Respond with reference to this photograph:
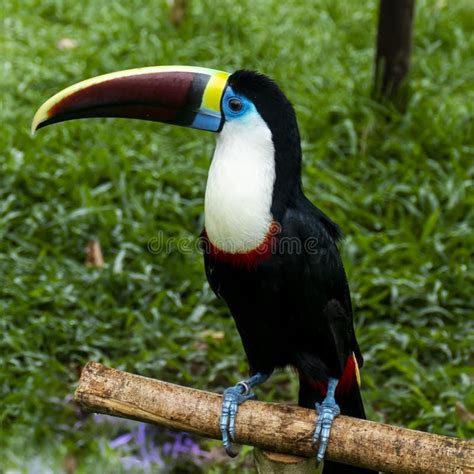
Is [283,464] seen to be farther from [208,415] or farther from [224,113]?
[224,113]

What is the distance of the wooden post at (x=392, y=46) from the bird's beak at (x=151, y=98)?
284cm

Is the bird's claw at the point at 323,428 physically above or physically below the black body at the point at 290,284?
below

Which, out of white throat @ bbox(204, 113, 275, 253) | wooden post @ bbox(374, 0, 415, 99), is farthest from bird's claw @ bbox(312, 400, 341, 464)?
wooden post @ bbox(374, 0, 415, 99)

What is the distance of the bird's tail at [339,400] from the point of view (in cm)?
244

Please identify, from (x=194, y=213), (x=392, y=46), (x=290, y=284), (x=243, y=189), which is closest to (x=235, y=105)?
(x=243, y=189)

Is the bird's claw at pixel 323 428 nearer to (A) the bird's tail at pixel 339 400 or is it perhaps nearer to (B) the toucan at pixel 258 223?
(B) the toucan at pixel 258 223

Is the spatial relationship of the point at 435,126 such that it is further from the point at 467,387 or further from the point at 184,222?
the point at 467,387

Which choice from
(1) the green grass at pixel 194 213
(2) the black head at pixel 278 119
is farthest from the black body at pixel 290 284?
(1) the green grass at pixel 194 213

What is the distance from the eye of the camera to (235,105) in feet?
7.22

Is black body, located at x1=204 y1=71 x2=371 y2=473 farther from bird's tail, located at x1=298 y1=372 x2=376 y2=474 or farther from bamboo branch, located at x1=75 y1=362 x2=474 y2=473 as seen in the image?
bamboo branch, located at x1=75 y1=362 x2=474 y2=473

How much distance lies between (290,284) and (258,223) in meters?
0.19

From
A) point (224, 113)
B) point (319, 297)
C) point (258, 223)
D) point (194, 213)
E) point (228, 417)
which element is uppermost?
point (224, 113)

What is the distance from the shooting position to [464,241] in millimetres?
4094

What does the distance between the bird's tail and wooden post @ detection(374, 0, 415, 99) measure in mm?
2828
